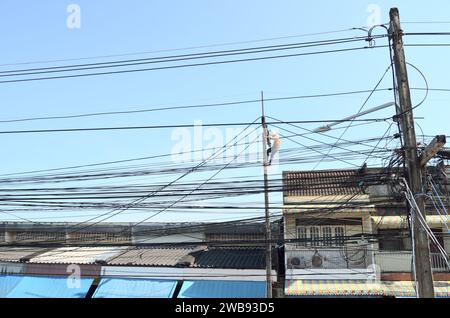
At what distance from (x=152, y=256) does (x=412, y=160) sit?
12.4 metres

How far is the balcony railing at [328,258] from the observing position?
1708cm

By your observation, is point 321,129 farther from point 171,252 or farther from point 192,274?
point 171,252

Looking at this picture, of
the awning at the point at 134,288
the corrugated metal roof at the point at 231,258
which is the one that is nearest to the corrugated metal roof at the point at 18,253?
the awning at the point at 134,288

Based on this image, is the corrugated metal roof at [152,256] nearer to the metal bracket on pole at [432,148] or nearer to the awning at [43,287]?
the awning at [43,287]

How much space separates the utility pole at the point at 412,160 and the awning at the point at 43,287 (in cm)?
1095

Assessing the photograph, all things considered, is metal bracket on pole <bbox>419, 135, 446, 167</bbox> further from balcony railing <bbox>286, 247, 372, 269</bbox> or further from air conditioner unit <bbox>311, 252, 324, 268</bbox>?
air conditioner unit <bbox>311, 252, 324, 268</bbox>

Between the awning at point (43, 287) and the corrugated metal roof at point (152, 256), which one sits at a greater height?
the corrugated metal roof at point (152, 256)

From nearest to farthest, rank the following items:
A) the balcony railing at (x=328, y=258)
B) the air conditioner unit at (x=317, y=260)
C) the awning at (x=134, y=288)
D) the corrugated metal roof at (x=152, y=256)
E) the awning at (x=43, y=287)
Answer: the awning at (x=134, y=288) < the awning at (x=43, y=287) < the balcony railing at (x=328, y=258) < the air conditioner unit at (x=317, y=260) < the corrugated metal roof at (x=152, y=256)

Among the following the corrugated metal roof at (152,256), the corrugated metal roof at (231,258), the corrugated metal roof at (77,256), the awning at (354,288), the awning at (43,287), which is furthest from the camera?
the corrugated metal roof at (77,256)

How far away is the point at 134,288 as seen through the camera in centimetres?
1598

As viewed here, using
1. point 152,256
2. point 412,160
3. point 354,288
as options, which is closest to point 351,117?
point 412,160

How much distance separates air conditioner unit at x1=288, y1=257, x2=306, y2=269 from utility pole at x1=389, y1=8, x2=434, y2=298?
8719 mm

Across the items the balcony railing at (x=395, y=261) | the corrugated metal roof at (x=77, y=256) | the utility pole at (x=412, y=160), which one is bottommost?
the balcony railing at (x=395, y=261)
